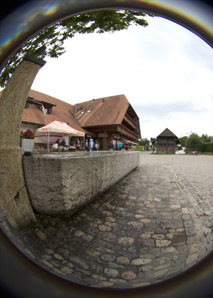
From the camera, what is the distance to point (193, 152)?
41.4 feet

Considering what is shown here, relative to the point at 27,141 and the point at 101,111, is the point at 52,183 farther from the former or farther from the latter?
the point at 101,111

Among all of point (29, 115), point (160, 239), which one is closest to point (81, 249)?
point (160, 239)

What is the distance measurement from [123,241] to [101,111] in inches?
82.1

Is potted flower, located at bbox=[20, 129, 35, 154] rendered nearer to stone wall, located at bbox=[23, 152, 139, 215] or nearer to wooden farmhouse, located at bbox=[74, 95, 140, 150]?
stone wall, located at bbox=[23, 152, 139, 215]

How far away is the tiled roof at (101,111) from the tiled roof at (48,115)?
198 mm

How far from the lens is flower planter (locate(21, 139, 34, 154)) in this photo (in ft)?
6.33

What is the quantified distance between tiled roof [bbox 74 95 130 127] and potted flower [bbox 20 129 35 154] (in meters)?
0.76

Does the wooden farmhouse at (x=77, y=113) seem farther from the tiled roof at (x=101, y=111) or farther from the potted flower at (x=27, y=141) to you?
the potted flower at (x=27, y=141)

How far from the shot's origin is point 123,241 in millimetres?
1438

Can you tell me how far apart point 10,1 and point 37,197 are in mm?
1824

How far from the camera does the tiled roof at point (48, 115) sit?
5.08ft

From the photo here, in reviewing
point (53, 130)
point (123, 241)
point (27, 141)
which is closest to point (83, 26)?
point (53, 130)

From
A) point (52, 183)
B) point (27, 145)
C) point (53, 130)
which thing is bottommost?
point (52, 183)

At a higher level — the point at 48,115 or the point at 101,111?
the point at 101,111
